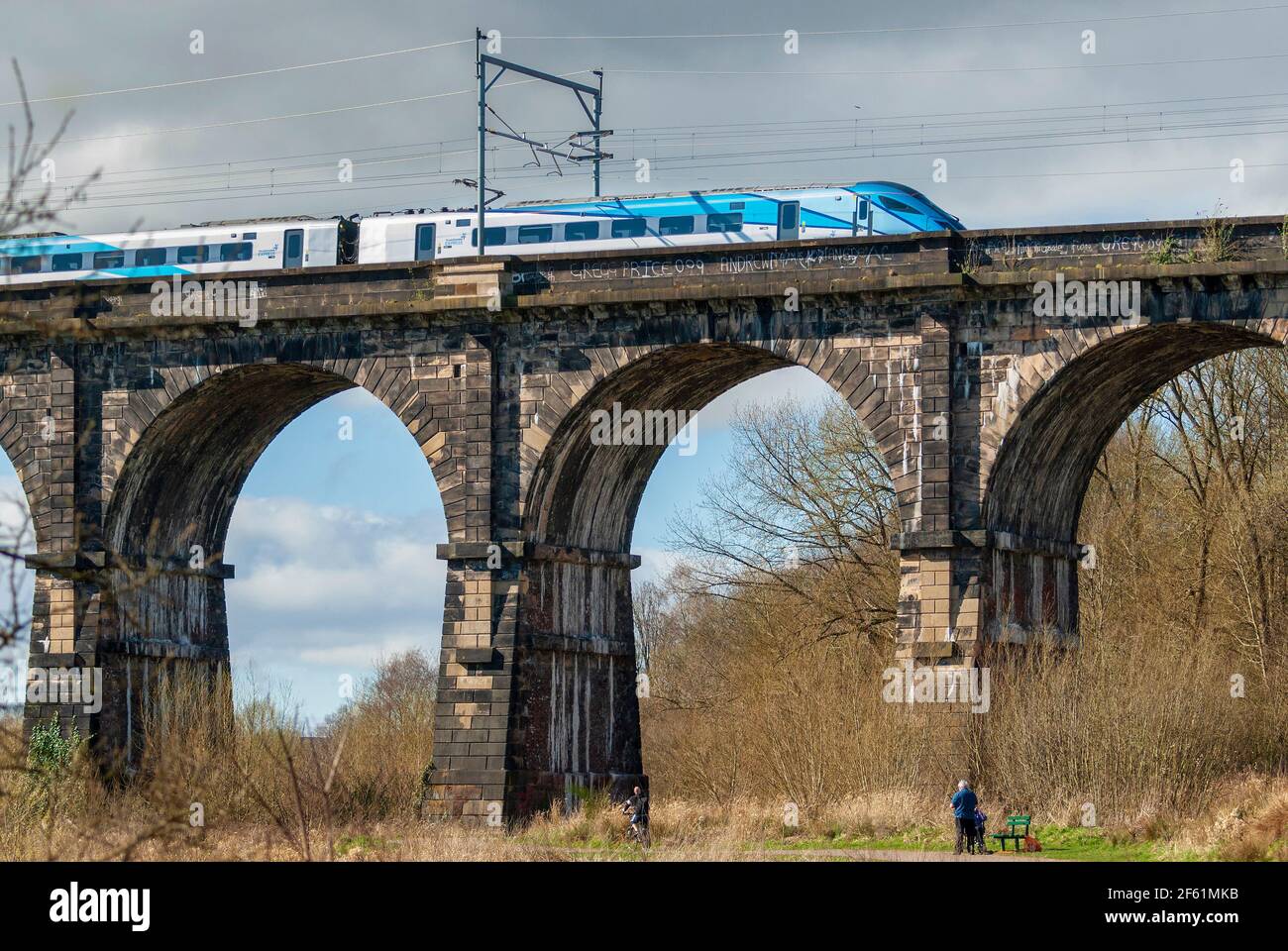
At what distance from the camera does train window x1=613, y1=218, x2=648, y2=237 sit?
133 feet

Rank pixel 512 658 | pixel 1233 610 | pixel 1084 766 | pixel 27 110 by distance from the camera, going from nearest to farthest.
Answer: pixel 27 110 → pixel 1084 766 → pixel 512 658 → pixel 1233 610

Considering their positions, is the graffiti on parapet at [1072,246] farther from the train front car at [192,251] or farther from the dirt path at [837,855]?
the train front car at [192,251]

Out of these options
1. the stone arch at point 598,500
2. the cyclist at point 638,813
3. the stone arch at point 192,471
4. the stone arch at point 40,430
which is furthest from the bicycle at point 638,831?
the stone arch at point 40,430

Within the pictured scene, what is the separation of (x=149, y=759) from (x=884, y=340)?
14.1 meters

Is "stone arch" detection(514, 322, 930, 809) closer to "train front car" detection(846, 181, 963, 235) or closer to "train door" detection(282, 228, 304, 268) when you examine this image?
"train front car" detection(846, 181, 963, 235)

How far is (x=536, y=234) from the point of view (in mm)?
41094

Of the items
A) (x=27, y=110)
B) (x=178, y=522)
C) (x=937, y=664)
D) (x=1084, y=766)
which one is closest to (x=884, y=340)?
(x=937, y=664)

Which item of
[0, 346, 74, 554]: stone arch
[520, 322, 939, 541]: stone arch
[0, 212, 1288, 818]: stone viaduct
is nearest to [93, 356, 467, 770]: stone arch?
[0, 212, 1288, 818]: stone viaduct

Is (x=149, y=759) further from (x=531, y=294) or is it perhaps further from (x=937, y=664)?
(x=937, y=664)

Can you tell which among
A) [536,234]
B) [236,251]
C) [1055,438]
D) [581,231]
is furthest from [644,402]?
[236,251]

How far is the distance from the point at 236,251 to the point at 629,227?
836 cm

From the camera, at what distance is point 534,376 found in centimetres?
3491

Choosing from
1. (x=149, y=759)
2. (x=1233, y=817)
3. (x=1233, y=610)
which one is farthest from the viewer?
(x=1233, y=610)

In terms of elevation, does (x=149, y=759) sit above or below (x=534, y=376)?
below
